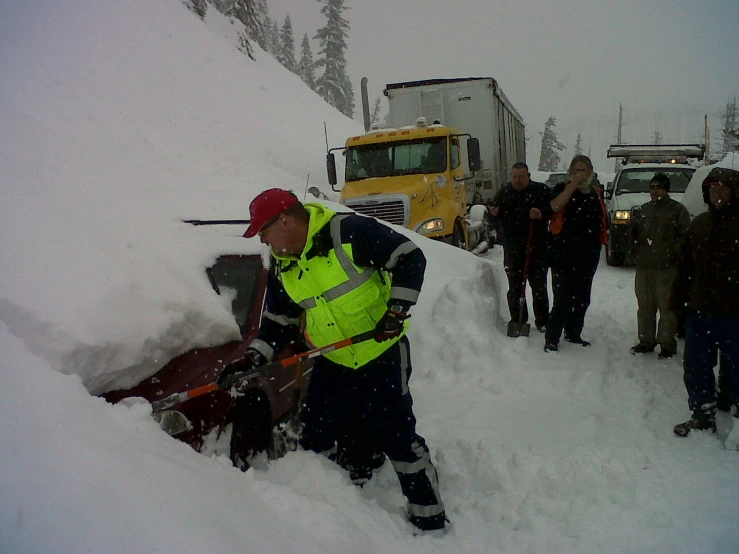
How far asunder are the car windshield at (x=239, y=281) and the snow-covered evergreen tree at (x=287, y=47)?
47.9 metres

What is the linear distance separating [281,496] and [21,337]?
1.56 metres

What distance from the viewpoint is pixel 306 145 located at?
63.8 ft

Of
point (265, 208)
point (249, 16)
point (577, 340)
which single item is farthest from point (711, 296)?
point (249, 16)

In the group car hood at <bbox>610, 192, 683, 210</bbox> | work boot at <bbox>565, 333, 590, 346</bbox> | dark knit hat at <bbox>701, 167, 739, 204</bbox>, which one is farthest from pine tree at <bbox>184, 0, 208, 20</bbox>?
dark knit hat at <bbox>701, 167, 739, 204</bbox>

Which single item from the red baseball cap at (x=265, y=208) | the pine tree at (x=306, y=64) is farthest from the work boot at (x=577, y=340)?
the pine tree at (x=306, y=64)

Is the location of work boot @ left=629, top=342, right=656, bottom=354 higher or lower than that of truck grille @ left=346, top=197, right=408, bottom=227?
lower

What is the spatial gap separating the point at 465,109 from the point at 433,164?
331cm

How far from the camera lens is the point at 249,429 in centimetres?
281

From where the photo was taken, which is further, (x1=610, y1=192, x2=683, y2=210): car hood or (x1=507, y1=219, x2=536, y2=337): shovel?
(x1=610, y1=192, x2=683, y2=210): car hood

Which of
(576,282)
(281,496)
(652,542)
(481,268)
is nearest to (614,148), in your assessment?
(481,268)

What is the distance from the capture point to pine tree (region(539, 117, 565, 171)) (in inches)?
2451

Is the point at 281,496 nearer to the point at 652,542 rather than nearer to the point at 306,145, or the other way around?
the point at 652,542

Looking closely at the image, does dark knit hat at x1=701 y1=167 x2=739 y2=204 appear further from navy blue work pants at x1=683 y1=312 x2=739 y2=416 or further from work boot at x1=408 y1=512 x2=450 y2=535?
work boot at x1=408 y1=512 x2=450 y2=535

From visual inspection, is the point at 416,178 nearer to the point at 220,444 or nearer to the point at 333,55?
the point at 220,444
